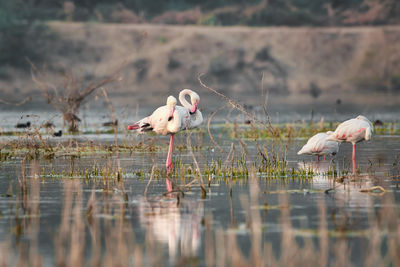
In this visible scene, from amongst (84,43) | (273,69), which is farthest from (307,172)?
(84,43)

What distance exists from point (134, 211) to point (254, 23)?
72.8m

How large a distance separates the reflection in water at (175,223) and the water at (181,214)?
10mm

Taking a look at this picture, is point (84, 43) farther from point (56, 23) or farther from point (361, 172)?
point (361, 172)

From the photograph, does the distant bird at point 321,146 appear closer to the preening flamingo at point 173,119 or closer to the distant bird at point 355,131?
the distant bird at point 355,131

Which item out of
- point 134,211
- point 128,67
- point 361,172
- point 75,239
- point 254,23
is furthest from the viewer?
point 254,23

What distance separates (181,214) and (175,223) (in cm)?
62

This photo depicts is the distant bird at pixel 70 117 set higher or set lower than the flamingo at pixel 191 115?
higher

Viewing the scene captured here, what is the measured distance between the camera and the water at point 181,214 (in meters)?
8.67

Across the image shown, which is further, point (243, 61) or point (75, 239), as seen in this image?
point (243, 61)

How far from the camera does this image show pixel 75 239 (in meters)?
8.31

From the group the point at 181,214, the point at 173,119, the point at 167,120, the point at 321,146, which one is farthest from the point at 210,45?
the point at 181,214

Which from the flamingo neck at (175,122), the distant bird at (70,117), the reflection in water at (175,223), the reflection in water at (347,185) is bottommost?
the reflection in water at (175,223)

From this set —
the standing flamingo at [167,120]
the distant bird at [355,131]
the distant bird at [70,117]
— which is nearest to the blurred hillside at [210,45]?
the distant bird at [70,117]

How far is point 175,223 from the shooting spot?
998 cm
